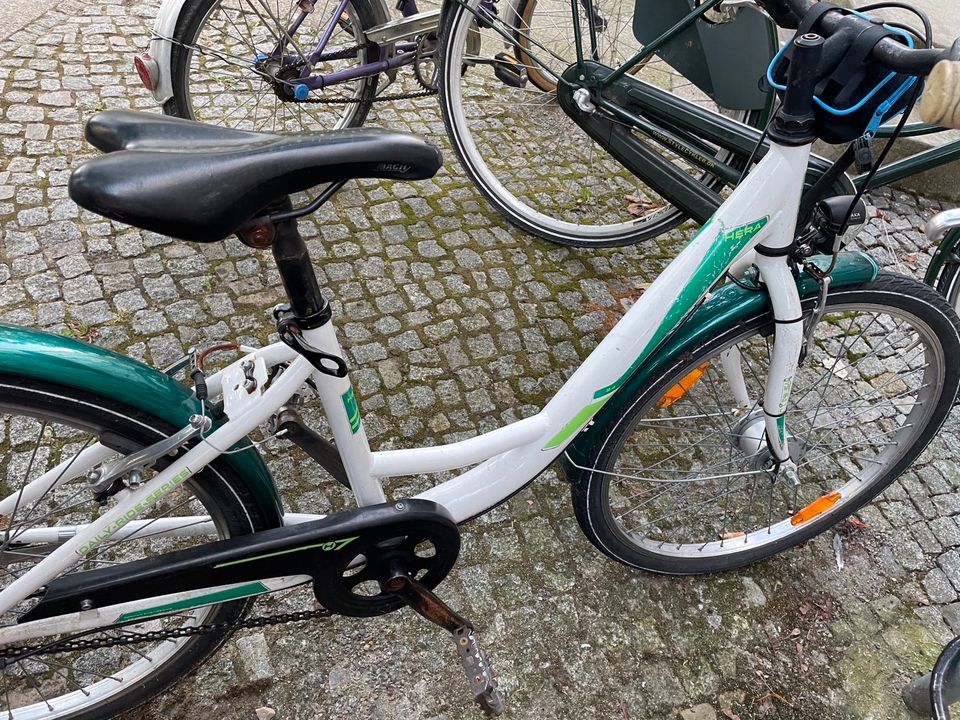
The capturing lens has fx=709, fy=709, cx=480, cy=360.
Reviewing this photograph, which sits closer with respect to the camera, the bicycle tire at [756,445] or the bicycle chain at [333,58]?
the bicycle tire at [756,445]

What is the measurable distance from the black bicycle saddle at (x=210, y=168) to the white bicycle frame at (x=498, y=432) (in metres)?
0.34

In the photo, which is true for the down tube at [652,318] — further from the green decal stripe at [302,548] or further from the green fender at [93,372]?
the green fender at [93,372]

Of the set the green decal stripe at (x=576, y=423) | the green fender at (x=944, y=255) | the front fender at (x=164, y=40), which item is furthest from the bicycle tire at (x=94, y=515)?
the green fender at (x=944, y=255)

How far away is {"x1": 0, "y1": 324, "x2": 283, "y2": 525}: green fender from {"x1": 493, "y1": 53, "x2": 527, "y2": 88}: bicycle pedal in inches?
102

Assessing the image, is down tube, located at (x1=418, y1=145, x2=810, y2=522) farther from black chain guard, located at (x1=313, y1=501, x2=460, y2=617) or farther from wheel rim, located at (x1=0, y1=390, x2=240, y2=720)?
wheel rim, located at (x1=0, y1=390, x2=240, y2=720)

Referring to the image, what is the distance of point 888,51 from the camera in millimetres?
1339

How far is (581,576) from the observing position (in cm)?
243

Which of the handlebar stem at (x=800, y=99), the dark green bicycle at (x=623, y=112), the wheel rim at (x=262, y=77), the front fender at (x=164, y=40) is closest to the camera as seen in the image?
the handlebar stem at (x=800, y=99)

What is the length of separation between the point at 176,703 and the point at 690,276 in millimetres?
1854

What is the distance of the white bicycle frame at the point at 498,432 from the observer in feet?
4.91

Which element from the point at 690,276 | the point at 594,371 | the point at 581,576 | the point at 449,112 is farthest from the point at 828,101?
the point at 449,112

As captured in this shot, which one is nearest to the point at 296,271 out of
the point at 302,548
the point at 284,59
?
the point at 302,548

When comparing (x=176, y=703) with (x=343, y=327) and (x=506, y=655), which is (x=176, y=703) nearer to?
(x=506, y=655)

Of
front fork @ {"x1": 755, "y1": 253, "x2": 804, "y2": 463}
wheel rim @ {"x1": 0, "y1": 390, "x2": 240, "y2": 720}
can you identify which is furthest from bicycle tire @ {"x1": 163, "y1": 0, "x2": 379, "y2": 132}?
front fork @ {"x1": 755, "y1": 253, "x2": 804, "y2": 463}
